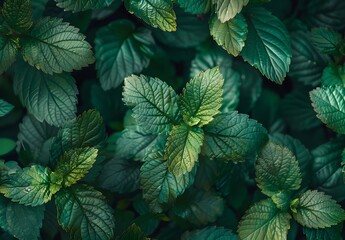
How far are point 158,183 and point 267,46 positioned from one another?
42 cm

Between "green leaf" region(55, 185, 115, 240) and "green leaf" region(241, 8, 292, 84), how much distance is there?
48 centimetres

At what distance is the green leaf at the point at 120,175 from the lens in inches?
56.9

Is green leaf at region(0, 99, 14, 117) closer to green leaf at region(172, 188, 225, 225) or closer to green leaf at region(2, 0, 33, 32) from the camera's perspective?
green leaf at region(2, 0, 33, 32)

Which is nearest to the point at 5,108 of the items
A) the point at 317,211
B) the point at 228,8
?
the point at 228,8

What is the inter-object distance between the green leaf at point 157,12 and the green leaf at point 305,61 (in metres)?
Answer: 0.38

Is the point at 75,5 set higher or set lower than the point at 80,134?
higher

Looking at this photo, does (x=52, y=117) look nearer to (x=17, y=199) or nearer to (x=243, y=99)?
(x=17, y=199)

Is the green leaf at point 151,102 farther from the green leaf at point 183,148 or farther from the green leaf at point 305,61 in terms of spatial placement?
the green leaf at point 305,61

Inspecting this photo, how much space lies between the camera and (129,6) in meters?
1.36

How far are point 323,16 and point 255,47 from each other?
330mm

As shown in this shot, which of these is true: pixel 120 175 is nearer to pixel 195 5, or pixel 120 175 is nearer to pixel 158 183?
pixel 158 183

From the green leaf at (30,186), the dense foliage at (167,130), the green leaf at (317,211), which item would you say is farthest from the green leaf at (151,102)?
the green leaf at (317,211)

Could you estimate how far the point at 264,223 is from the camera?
52.7 inches

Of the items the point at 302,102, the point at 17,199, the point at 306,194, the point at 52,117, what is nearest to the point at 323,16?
the point at 302,102
